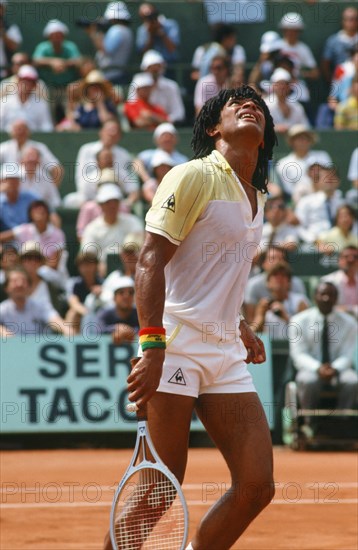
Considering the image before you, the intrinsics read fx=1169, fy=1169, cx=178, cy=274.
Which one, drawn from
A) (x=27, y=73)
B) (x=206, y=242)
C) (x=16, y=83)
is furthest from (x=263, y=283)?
(x=206, y=242)

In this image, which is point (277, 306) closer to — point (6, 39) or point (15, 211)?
point (15, 211)

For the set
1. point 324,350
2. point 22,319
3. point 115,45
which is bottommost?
point 324,350

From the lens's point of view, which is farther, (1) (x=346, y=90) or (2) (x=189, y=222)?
(1) (x=346, y=90)

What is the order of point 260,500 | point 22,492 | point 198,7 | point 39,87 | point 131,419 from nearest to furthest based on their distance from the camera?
point 260,500 < point 22,492 < point 131,419 < point 39,87 < point 198,7

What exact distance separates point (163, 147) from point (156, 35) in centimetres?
311

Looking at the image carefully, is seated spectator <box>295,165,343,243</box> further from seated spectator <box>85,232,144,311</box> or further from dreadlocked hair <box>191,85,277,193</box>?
dreadlocked hair <box>191,85,277,193</box>

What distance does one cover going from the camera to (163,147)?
13.9 meters

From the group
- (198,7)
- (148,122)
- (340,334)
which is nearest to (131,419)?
(340,334)

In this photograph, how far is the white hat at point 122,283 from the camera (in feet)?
37.3

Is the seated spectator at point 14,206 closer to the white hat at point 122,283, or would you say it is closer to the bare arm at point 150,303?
the white hat at point 122,283

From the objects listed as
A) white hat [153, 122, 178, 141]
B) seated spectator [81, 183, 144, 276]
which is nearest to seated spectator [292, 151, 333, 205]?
white hat [153, 122, 178, 141]

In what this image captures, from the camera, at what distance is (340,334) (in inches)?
448

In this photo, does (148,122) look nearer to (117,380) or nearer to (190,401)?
(117,380)

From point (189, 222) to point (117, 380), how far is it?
6.96m
